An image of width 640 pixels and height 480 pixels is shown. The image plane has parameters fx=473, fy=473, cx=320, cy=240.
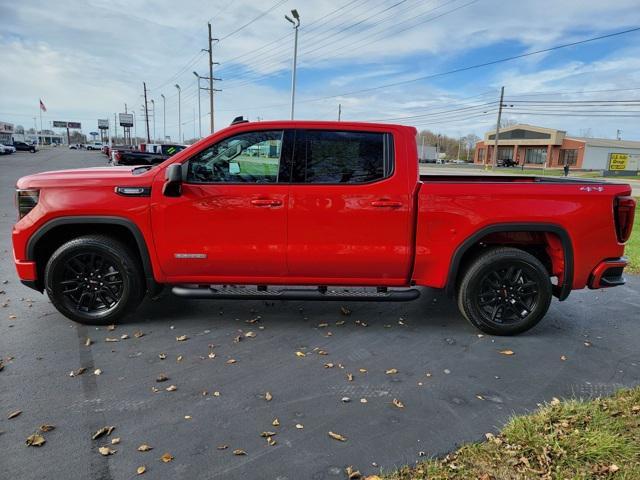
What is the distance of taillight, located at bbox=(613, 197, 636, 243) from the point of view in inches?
172

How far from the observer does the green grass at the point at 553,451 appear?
2.59 metres

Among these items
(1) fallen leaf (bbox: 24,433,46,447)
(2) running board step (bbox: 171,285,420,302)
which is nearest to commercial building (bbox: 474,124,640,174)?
(2) running board step (bbox: 171,285,420,302)

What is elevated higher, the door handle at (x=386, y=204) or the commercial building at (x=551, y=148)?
the commercial building at (x=551, y=148)

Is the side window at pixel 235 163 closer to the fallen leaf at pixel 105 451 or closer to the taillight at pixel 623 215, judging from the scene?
the fallen leaf at pixel 105 451

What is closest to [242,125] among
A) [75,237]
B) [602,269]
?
[75,237]

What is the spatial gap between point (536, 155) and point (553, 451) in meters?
88.8

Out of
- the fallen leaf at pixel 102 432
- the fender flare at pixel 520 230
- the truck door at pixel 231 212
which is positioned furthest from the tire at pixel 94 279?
the fender flare at pixel 520 230

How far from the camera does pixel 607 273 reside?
4.49 metres

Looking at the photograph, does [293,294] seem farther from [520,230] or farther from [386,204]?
[520,230]

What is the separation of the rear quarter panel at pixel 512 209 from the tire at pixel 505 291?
34 centimetres

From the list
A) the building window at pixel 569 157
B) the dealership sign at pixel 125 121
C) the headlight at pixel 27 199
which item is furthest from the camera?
the dealership sign at pixel 125 121

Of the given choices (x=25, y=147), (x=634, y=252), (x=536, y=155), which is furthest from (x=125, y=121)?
(x=634, y=252)

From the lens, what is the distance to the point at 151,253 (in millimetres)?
4449

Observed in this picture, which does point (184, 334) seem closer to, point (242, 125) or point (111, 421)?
point (111, 421)
